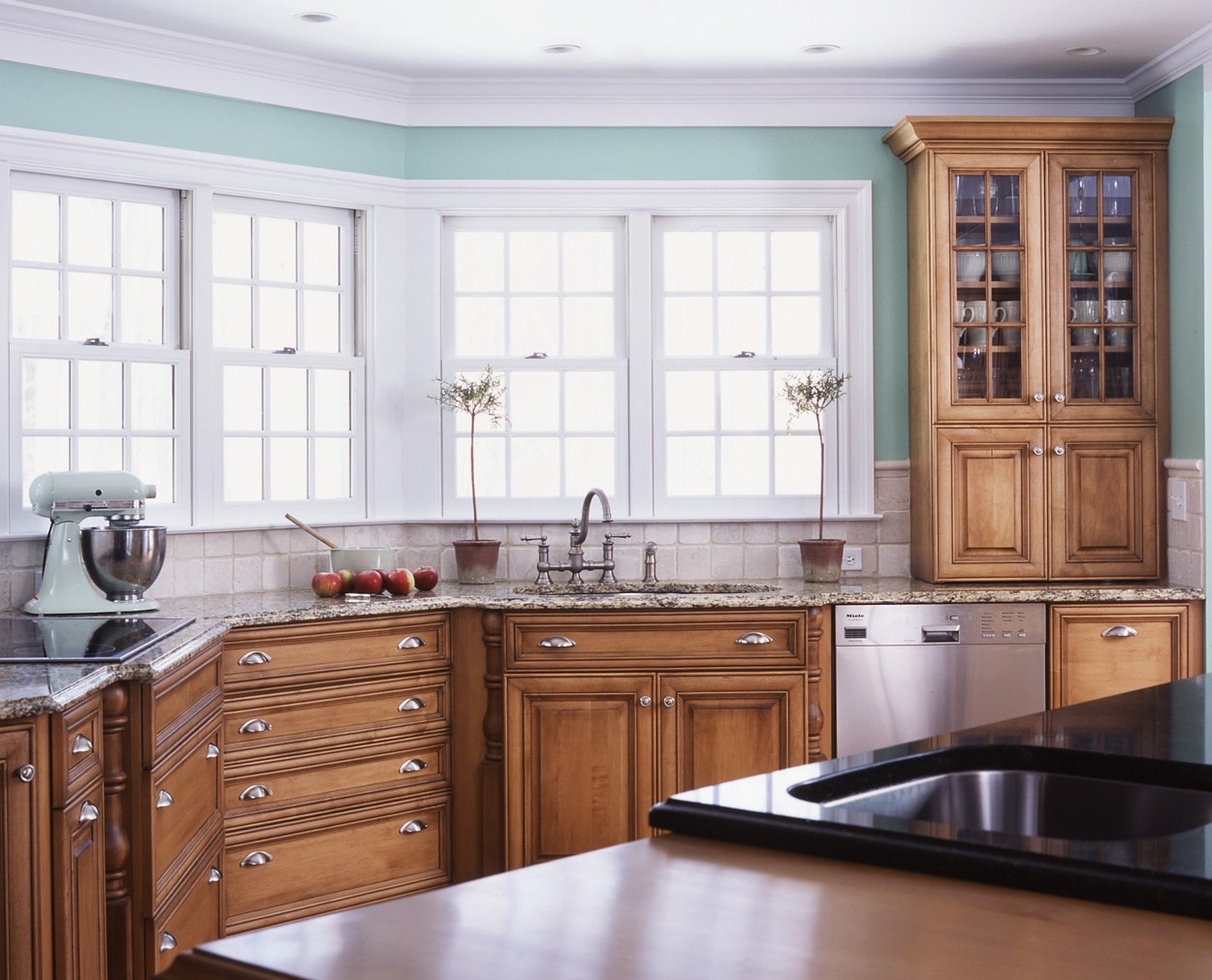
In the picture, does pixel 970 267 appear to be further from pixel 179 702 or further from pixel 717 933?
pixel 717 933

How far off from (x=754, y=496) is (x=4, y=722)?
9.92ft

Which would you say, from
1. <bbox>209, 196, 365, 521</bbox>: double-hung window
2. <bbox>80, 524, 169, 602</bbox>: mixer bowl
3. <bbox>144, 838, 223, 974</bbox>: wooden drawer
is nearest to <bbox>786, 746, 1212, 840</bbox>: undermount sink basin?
<bbox>144, 838, 223, 974</bbox>: wooden drawer

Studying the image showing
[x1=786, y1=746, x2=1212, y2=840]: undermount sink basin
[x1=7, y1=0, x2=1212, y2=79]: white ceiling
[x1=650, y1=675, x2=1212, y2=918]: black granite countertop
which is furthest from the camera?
[x1=7, y1=0, x2=1212, y2=79]: white ceiling

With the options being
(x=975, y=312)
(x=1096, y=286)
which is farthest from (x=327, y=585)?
(x=1096, y=286)

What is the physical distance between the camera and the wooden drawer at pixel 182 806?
2.81m

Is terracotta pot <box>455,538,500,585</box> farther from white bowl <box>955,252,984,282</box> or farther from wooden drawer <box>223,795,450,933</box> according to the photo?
white bowl <box>955,252,984,282</box>

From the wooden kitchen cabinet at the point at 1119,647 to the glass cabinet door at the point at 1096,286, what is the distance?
0.76 metres

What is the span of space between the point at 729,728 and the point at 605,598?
56cm

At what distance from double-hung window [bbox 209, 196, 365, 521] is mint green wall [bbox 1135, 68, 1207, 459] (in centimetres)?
282

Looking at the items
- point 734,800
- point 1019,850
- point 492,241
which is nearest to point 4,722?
point 734,800

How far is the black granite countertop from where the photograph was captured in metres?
1.07

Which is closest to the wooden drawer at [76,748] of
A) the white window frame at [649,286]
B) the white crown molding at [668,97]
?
the white window frame at [649,286]

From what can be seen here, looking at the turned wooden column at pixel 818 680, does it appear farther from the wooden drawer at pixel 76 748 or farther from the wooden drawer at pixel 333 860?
the wooden drawer at pixel 76 748

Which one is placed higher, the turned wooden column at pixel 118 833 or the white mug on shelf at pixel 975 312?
the white mug on shelf at pixel 975 312
